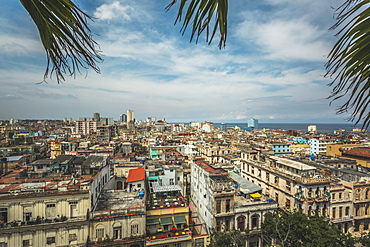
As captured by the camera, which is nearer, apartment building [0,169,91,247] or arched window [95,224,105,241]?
apartment building [0,169,91,247]

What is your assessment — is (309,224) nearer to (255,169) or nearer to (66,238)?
(255,169)

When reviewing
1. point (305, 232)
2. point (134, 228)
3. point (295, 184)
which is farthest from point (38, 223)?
point (295, 184)

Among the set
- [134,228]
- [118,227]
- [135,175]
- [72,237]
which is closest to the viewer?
[72,237]

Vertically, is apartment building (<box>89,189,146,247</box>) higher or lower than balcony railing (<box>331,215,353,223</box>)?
higher

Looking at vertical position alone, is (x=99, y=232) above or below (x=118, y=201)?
below

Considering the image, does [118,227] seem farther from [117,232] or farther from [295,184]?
[295,184]

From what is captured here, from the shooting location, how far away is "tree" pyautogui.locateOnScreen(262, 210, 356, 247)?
55.8ft

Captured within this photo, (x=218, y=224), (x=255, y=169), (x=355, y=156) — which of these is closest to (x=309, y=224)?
(x=218, y=224)

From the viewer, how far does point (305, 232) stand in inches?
731

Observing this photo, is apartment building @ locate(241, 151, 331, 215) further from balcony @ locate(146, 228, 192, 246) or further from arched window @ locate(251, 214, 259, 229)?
balcony @ locate(146, 228, 192, 246)

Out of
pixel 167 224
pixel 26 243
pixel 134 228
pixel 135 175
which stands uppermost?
pixel 135 175

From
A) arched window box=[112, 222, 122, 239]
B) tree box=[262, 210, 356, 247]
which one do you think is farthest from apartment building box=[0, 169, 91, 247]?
tree box=[262, 210, 356, 247]

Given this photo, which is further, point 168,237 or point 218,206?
point 218,206

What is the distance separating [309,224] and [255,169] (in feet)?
56.6
